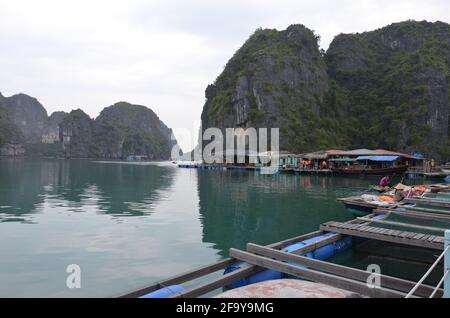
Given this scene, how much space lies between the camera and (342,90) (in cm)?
10725

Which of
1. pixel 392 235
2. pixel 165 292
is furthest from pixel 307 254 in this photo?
pixel 165 292

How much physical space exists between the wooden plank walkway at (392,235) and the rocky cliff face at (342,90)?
236ft

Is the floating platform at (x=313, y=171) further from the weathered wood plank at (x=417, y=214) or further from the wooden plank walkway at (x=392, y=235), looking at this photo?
the wooden plank walkway at (x=392, y=235)

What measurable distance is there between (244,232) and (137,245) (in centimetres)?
457

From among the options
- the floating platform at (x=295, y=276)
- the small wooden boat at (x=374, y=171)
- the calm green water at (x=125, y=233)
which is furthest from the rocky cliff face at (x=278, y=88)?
the floating platform at (x=295, y=276)

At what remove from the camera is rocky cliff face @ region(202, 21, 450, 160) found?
84.2m

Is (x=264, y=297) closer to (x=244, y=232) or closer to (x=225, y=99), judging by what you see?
(x=244, y=232)

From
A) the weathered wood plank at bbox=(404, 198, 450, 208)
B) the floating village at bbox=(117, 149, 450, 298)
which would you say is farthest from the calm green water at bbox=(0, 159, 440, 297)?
the weathered wood plank at bbox=(404, 198, 450, 208)

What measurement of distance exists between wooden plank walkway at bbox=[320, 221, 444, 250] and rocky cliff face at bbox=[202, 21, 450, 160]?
236 ft

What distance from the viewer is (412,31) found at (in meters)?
112

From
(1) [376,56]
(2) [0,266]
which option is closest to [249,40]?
(1) [376,56]

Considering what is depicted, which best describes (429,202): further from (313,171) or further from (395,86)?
(395,86)

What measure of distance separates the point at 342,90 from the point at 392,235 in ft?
342

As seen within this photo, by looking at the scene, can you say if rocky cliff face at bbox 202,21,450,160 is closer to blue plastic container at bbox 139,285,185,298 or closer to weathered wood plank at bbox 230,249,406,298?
weathered wood plank at bbox 230,249,406,298
